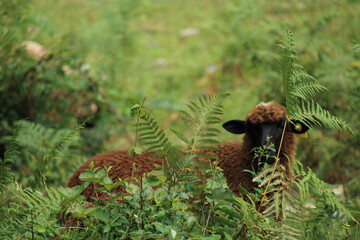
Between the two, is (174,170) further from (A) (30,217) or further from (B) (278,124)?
(B) (278,124)

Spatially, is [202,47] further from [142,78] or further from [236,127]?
[236,127]

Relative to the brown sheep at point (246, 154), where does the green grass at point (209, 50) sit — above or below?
below

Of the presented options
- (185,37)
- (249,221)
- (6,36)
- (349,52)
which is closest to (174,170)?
(249,221)

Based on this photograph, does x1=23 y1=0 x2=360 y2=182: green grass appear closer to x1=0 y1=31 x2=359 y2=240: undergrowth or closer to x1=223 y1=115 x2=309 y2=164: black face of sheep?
x1=223 y1=115 x2=309 y2=164: black face of sheep

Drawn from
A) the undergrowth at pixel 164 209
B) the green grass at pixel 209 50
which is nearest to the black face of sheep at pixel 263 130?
the green grass at pixel 209 50

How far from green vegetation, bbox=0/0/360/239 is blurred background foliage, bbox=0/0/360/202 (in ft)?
0.09

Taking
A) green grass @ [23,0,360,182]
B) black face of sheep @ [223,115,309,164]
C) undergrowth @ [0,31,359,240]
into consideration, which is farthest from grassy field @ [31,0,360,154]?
undergrowth @ [0,31,359,240]

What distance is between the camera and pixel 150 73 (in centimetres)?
998

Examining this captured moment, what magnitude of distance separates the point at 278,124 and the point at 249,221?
6.53 ft

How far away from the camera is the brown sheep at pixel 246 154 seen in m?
3.91

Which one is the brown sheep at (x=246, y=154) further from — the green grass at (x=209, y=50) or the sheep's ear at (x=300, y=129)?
the green grass at (x=209, y=50)

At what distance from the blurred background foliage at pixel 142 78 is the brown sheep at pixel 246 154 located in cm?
47

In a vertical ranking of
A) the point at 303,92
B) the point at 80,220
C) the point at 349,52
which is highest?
the point at 303,92

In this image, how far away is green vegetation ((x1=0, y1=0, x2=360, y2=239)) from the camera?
2.22 meters
